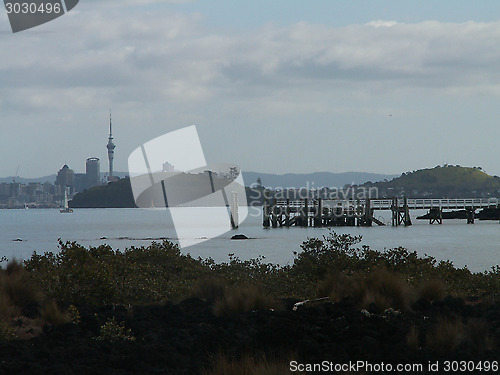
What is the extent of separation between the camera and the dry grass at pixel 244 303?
44.8ft

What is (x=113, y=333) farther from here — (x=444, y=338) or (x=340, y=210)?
(x=340, y=210)

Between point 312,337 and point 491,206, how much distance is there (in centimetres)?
9118

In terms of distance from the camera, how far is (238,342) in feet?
36.0

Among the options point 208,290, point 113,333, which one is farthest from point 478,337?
point 208,290

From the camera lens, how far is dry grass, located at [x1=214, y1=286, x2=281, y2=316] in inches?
538

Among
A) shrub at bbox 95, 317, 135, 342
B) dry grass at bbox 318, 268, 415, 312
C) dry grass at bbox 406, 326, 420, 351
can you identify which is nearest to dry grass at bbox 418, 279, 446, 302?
dry grass at bbox 318, 268, 415, 312

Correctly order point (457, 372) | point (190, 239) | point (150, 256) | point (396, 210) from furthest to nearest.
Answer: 1. point (396, 210)
2. point (190, 239)
3. point (150, 256)
4. point (457, 372)

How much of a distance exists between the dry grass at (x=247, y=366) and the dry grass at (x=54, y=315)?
443cm

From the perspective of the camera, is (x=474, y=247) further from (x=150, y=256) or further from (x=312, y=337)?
(x=312, y=337)

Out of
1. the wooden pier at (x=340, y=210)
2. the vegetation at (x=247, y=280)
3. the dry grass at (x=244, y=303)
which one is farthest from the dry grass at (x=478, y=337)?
the wooden pier at (x=340, y=210)

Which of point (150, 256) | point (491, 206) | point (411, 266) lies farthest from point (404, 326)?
point (491, 206)

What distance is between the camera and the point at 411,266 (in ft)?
61.8

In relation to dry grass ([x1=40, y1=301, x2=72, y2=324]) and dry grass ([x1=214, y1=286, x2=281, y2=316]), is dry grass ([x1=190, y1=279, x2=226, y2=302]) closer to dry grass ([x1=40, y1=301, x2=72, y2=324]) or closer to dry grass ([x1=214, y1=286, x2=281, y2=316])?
dry grass ([x1=214, y1=286, x2=281, y2=316])

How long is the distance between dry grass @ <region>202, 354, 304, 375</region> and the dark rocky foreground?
30 centimetres
